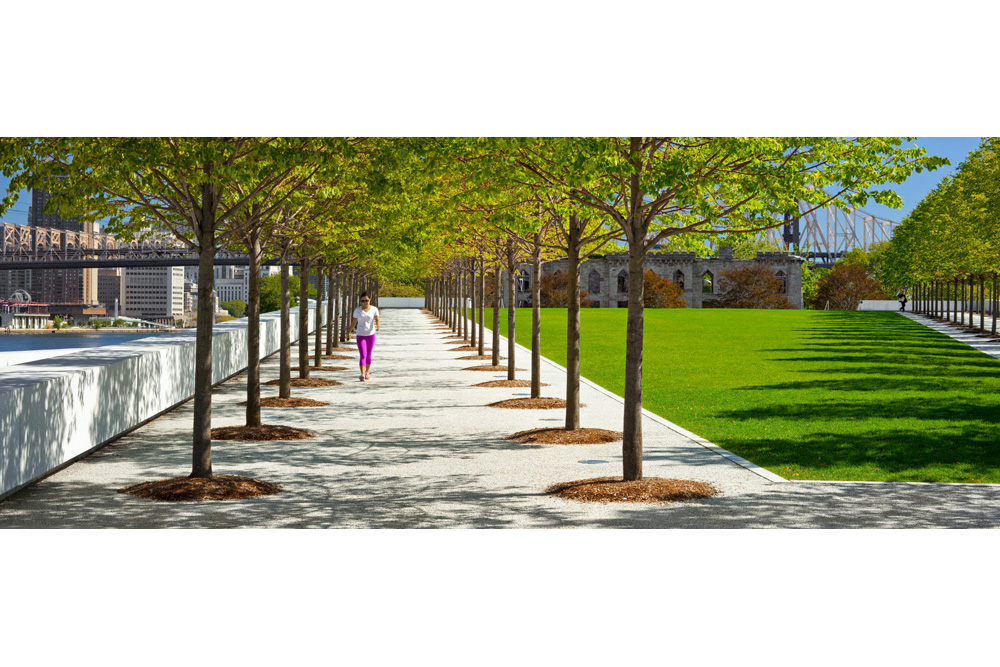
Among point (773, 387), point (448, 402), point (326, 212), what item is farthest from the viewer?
point (773, 387)

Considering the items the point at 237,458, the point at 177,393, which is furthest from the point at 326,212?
the point at 237,458

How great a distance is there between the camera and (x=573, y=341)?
1411 cm

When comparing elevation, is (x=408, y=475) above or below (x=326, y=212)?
below

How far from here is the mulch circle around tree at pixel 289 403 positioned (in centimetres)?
1791

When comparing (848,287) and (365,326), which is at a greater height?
(848,287)

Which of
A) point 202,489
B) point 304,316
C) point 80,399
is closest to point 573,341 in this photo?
point 202,489

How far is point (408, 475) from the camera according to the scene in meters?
11.1

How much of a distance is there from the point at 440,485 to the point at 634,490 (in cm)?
208

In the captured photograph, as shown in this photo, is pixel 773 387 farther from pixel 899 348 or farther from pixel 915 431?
pixel 899 348

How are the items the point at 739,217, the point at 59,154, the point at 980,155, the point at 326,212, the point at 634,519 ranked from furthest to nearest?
the point at 980,155, the point at 326,212, the point at 739,217, the point at 59,154, the point at 634,519

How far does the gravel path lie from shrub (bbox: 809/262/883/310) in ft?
369

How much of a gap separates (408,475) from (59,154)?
16.4 ft

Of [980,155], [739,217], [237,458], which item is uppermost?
[980,155]

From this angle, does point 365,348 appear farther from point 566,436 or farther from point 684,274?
point 684,274
